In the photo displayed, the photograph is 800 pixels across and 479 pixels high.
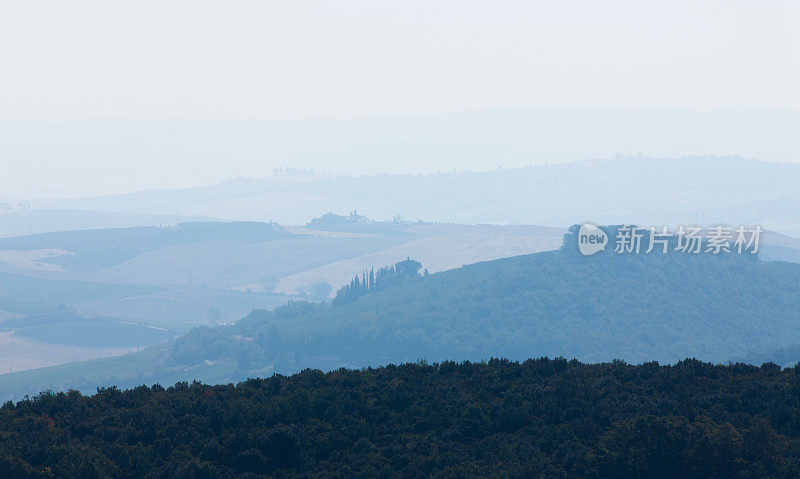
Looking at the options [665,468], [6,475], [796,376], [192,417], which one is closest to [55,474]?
[6,475]

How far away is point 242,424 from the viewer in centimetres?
4362

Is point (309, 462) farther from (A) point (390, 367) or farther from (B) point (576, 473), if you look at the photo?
(A) point (390, 367)

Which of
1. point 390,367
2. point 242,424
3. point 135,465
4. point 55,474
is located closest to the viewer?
point 55,474

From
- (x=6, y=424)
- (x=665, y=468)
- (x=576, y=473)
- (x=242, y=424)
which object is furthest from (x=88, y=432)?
(x=665, y=468)

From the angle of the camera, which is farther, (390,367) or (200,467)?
(390,367)

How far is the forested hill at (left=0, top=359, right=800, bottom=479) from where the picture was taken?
34969mm

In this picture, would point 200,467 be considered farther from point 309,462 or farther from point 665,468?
point 665,468

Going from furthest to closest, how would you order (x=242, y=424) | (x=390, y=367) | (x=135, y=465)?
(x=390, y=367)
(x=242, y=424)
(x=135, y=465)

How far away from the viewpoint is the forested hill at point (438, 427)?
3497 centimetres

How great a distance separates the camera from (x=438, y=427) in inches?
1713

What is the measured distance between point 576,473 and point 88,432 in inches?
938

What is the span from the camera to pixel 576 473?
3544cm

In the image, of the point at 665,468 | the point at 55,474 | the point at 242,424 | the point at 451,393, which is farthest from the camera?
the point at 451,393

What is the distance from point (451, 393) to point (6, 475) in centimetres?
2253
